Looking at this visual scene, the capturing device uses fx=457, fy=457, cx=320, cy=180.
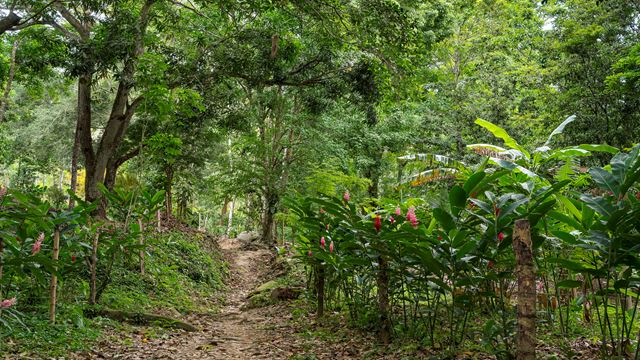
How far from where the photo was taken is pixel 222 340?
17.8 ft

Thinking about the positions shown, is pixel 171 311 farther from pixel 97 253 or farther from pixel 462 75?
pixel 462 75

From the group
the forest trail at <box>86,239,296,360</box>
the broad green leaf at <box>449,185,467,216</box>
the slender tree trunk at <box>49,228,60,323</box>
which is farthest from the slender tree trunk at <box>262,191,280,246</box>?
the broad green leaf at <box>449,185,467,216</box>

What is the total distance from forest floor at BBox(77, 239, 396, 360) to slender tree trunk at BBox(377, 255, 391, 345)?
17cm

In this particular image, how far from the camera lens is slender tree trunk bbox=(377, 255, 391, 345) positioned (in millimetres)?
4047

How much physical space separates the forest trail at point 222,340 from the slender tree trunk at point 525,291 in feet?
8.99

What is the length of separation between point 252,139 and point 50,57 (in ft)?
22.0

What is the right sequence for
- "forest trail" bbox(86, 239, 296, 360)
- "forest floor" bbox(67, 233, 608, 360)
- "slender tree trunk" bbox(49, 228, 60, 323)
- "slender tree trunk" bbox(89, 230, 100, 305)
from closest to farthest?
"forest floor" bbox(67, 233, 608, 360), "slender tree trunk" bbox(49, 228, 60, 323), "forest trail" bbox(86, 239, 296, 360), "slender tree trunk" bbox(89, 230, 100, 305)

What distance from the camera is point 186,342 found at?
17.5ft

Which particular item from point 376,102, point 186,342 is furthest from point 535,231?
point 376,102

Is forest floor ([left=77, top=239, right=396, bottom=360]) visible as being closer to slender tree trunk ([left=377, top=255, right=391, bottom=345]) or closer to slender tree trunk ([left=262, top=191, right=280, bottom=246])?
slender tree trunk ([left=377, top=255, right=391, bottom=345])

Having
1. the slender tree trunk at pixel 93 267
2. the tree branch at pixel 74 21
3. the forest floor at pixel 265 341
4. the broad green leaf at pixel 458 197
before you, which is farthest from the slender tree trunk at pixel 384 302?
the tree branch at pixel 74 21

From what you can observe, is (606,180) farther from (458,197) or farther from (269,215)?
(269,215)

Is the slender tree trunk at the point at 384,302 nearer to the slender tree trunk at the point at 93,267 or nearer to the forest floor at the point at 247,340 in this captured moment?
the forest floor at the point at 247,340

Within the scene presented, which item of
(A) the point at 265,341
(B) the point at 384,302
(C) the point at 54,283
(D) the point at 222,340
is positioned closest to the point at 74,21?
(C) the point at 54,283
